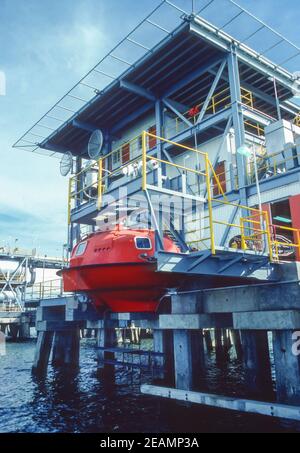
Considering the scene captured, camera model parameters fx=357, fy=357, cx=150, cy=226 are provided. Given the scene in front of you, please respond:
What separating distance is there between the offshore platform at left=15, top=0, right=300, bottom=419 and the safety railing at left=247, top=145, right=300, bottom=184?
0.20 feet

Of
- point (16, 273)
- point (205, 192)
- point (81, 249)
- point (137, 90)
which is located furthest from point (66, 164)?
point (16, 273)

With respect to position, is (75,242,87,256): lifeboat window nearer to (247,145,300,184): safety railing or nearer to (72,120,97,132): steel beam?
(247,145,300,184): safety railing

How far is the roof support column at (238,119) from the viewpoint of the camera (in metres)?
15.8

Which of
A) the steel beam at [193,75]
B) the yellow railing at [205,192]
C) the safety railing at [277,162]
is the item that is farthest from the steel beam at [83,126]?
the safety railing at [277,162]

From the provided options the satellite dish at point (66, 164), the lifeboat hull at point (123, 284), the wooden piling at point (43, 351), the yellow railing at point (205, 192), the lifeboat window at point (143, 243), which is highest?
the satellite dish at point (66, 164)

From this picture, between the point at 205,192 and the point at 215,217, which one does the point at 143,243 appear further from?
the point at 205,192

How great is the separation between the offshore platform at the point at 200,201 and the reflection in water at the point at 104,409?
739mm

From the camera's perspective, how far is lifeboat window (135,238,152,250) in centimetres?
1099

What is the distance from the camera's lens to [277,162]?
15.9 m

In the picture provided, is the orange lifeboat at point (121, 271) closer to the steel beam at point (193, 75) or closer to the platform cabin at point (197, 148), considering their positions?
the platform cabin at point (197, 148)

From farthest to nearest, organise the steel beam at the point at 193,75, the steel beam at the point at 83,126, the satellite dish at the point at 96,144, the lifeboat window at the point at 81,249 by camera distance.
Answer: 1. the steel beam at the point at 83,126
2. the satellite dish at the point at 96,144
3. the steel beam at the point at 193,75
4. the lifeboat window at the point at 81,249

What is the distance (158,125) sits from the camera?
20953 mm

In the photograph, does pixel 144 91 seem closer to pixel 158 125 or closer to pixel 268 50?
pixel 158 125
